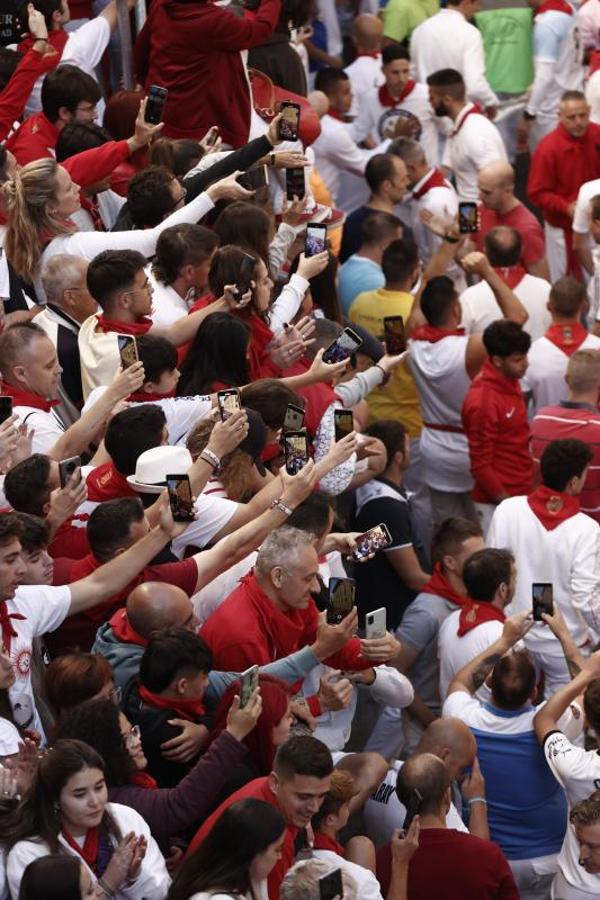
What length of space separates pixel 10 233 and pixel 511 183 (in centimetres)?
408

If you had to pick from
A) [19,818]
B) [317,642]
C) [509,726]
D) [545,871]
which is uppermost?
[19,818]

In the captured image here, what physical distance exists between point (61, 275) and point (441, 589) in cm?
206

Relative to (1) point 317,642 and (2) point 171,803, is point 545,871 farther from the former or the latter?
(2) point 171,803

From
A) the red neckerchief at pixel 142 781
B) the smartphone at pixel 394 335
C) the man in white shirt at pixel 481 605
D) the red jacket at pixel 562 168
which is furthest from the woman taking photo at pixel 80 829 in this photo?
the red jacket at pixel 562 168

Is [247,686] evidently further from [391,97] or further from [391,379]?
[391,97]

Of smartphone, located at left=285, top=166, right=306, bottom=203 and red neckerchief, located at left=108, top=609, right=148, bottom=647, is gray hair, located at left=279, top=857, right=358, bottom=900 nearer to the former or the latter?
red neckerchief, located at left=108, top=609, right=148, bottom=647

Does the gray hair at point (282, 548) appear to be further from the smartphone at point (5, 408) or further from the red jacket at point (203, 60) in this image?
the red jacket at point (203, 60)

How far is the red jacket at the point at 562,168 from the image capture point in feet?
36.8

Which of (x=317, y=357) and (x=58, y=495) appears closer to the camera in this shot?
(x=58, y=495)

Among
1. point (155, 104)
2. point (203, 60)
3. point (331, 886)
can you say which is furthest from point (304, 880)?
point (203, 60)

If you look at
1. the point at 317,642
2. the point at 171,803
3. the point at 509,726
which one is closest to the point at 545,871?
the point at 509,726

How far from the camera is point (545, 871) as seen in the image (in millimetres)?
6316

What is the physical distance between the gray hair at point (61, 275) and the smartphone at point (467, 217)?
269 cm

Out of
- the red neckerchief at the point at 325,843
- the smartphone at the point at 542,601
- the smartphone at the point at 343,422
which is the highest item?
the smartphone at the point at 343,422
